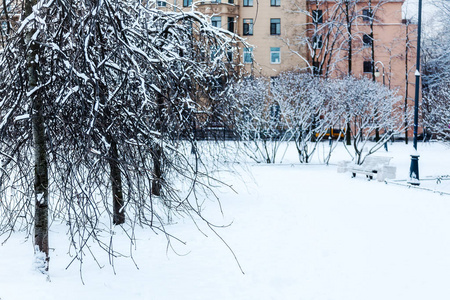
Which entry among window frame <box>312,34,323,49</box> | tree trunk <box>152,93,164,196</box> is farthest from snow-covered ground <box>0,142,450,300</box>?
window frame <box>312,34,323,49</box>

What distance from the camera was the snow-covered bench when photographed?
16.8 meters

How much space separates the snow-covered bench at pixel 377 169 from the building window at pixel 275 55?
28495 mm

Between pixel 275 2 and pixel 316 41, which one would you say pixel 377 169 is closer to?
pixel 316 41

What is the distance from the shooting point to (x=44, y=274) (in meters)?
6.22

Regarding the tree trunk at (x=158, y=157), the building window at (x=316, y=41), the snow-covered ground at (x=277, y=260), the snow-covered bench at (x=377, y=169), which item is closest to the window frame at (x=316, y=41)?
the building window at (x=316, y=41)

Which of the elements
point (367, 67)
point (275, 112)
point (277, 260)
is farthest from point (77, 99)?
point (367, 67)

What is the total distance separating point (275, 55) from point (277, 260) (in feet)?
130

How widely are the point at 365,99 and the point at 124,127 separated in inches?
650

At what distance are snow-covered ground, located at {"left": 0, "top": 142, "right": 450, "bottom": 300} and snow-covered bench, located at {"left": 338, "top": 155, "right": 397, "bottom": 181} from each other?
4.39 meters

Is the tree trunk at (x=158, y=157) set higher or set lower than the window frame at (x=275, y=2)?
lower

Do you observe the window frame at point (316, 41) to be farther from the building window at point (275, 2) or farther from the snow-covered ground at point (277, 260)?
the snow-covered ground at point (277, 260)

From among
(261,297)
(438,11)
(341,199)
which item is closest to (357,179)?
(341,199)

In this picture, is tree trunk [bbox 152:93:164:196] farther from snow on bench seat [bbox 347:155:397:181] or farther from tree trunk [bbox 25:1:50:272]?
snow on bench seat [bbox 347:155:397:181]

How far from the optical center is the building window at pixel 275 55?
4534 cm
